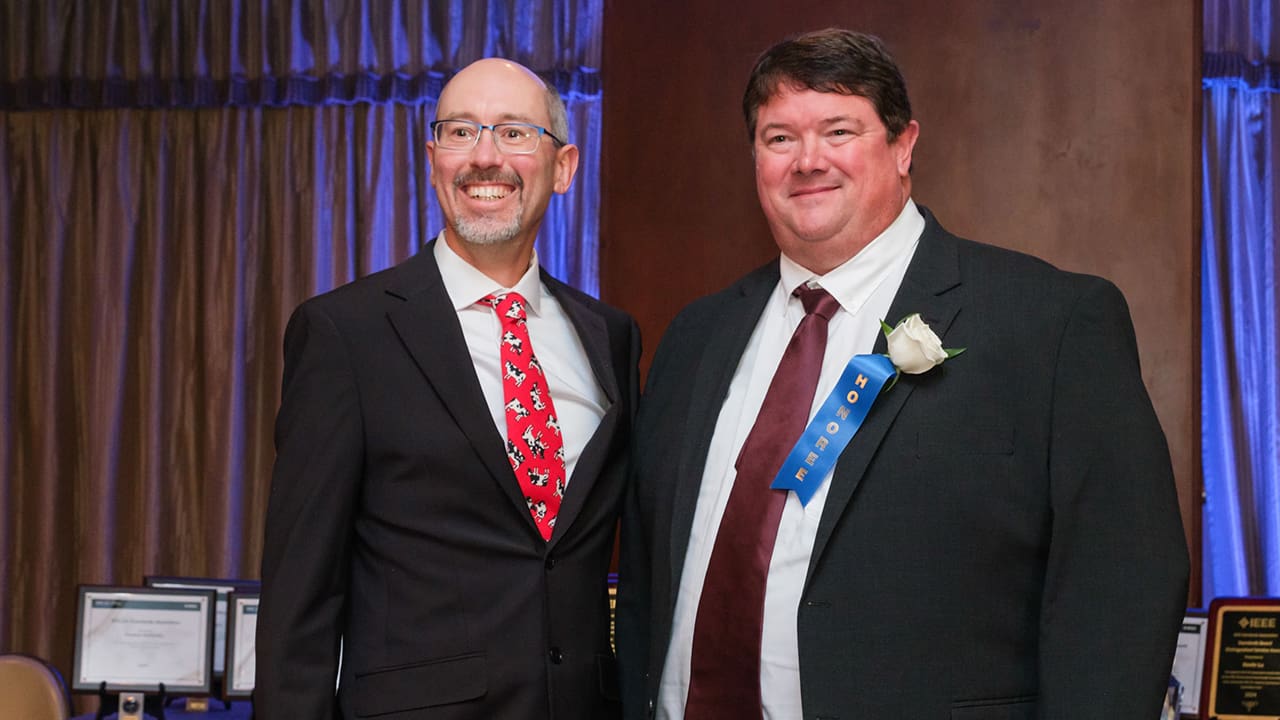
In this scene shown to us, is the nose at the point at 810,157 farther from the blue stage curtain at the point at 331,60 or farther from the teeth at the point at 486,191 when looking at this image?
the blue stage curtain at the point at 331,60

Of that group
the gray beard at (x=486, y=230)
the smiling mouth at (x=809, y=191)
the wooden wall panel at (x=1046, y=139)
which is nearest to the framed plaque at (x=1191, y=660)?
the wooden wall panel at (x=1046, y=139)

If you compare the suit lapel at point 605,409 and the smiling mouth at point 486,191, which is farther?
the smiling mouth at point 486,191

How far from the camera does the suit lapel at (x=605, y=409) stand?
1.90 m

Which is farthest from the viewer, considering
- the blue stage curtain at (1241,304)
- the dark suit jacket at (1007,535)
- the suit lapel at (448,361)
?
the blue stage curtain at (1241,304)

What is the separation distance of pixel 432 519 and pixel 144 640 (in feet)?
5.55

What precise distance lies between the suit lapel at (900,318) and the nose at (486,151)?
2.34ft

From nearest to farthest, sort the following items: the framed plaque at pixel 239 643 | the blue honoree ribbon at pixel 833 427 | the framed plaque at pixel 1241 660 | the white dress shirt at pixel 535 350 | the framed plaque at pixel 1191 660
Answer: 1. the blue honoree ribbon at pixel 833 427
2. the white dress shirt at pixel 535 350
3. the framed plaque at pixel 1241 660
4. the framed plaque at pixel 1191 660
5. the framed plaque at pixel 239 643

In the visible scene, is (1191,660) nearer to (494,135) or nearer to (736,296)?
(736,296)

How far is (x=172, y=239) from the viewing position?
4934 mm

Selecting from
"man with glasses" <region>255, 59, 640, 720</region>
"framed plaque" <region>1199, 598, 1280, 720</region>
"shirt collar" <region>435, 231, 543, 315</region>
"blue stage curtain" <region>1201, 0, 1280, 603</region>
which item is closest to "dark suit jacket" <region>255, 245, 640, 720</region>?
"man with glasses" <region>255, 59, 640, 720</region>

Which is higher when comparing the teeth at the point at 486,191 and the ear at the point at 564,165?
the ear at the point at 564,165

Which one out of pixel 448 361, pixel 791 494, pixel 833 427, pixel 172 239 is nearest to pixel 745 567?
pixel 791 494

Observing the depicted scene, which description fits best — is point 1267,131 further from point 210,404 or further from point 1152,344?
point 210,404

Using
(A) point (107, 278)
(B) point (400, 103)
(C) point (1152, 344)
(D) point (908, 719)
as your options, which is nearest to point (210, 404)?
(A) point (107, 278)
